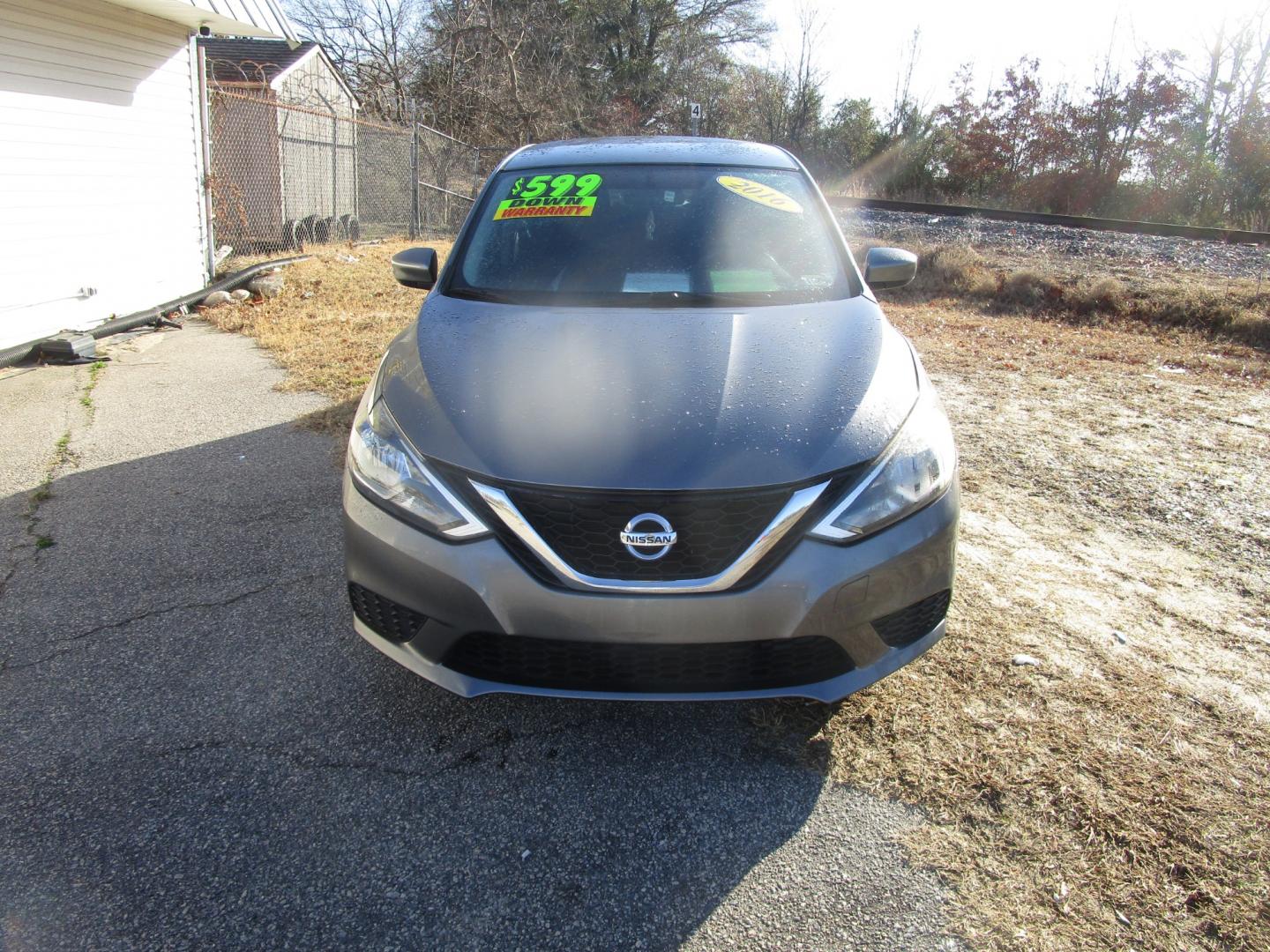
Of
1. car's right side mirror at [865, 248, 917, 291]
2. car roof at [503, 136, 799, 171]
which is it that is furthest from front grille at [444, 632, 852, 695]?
car roof at [503, 136, 799, 171]

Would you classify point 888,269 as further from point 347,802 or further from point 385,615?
point 347,802

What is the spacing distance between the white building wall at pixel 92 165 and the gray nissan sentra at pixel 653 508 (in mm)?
6290

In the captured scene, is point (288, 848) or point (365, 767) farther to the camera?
point (365, 767)

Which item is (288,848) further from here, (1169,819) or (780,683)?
(1169,819)

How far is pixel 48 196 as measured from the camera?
7223mm

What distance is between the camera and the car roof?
12.0 ft

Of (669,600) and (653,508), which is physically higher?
(653,508)

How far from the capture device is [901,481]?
2.17m

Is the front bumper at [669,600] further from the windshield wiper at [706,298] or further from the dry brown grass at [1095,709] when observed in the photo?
the windshield wiper at [706,298]

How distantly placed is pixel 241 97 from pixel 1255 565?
11639 mm

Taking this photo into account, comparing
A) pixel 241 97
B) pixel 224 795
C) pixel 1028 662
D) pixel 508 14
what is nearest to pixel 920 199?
pixel 508 14

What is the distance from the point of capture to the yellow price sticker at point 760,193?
349 centimetres

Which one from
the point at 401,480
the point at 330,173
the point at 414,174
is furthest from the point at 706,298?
the point at 330,173

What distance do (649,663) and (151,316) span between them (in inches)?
311
